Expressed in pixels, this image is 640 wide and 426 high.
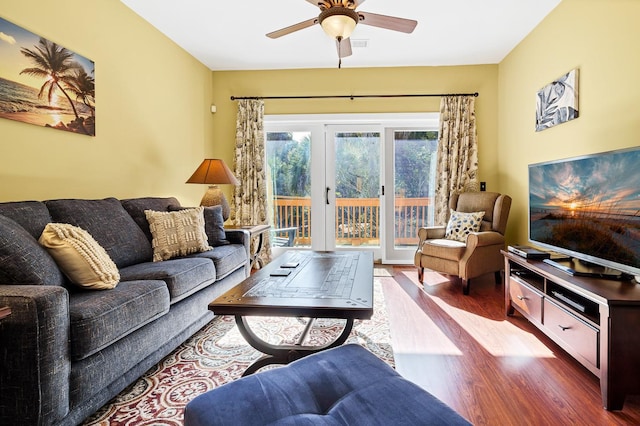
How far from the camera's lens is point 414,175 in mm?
4621

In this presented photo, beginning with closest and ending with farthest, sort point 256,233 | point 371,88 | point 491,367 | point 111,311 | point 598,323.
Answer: point 111,311 → point 598,323 → point 491,367 → point 256,233 → point 371,88

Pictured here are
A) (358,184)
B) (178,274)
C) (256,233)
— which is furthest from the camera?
(358,184)

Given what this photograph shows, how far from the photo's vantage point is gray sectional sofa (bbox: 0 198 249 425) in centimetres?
122

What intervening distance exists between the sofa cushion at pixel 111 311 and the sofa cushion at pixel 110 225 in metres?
0.52

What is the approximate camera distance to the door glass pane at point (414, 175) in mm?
4598

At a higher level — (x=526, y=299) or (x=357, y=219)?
(x=357, y=219)

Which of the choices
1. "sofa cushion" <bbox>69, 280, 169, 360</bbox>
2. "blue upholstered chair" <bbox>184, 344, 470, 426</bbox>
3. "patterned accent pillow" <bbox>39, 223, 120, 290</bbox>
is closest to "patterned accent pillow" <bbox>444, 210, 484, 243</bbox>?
"blue upholstered chair" <bbox>184, 344, 470, 426</bbox>

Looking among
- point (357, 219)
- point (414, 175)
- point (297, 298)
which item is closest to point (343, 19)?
point (297, 298)

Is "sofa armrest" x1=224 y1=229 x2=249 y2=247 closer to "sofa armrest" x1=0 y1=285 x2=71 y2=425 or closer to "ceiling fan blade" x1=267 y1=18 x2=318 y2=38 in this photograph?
"ceiling fan blade" x1=267 y1=18 x2=318 y2=38

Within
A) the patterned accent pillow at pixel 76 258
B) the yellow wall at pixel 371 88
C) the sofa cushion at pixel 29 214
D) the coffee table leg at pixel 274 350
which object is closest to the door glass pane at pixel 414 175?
the yellow wall at pixel 371 88

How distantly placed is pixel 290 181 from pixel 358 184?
0.96 metres

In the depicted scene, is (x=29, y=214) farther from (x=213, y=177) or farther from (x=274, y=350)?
(x=213, y=177)

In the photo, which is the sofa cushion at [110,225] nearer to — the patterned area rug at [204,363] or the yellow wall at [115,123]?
the yellow wall at [115,123]

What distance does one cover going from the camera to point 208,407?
3.06 ft
